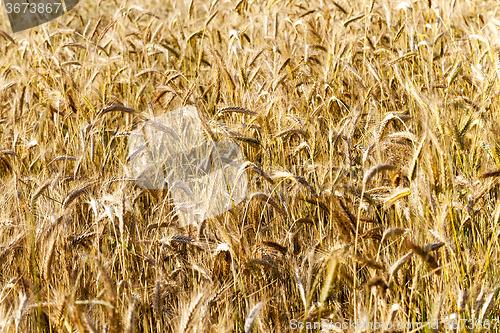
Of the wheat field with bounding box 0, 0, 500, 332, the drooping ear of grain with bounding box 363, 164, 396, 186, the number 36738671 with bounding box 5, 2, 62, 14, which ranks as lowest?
the wheat field with bounding box 0, 0, 500, 332

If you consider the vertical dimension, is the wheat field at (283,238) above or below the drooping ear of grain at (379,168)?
below

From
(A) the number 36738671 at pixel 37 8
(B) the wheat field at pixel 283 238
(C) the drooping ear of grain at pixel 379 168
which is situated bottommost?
(B) the wheat field at pixel 283 238

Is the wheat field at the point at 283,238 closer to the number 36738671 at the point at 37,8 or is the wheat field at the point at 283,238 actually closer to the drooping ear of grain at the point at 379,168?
the drooping ear of grain at the point at 379,168

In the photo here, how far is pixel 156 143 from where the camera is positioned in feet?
6.31

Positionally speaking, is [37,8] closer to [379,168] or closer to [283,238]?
[283,238]

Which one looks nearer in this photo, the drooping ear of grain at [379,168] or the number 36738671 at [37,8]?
the drooping ear of grain at [379,168]

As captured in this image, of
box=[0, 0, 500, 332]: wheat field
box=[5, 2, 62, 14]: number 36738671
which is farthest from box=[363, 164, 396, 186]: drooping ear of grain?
box=[5, 2, 62, 14]: number 36738671

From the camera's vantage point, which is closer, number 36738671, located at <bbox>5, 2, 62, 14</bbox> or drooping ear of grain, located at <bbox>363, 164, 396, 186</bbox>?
drooping ear of grain, located at <bbox>363, 164, 396, 186</bbox>

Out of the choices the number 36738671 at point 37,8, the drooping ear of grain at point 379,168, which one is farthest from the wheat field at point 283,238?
the number 36738671 at point 37,8

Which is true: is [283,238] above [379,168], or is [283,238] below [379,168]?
below

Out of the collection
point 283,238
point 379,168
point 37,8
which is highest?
point 37,8

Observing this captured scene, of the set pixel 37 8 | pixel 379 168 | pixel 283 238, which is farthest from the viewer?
pixel 37 8

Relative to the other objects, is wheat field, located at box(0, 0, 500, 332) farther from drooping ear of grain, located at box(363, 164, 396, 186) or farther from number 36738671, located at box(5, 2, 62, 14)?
number 36738671, located at box(5, 2, 62, 14)

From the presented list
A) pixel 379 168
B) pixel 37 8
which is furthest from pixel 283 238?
pixel 37 8
